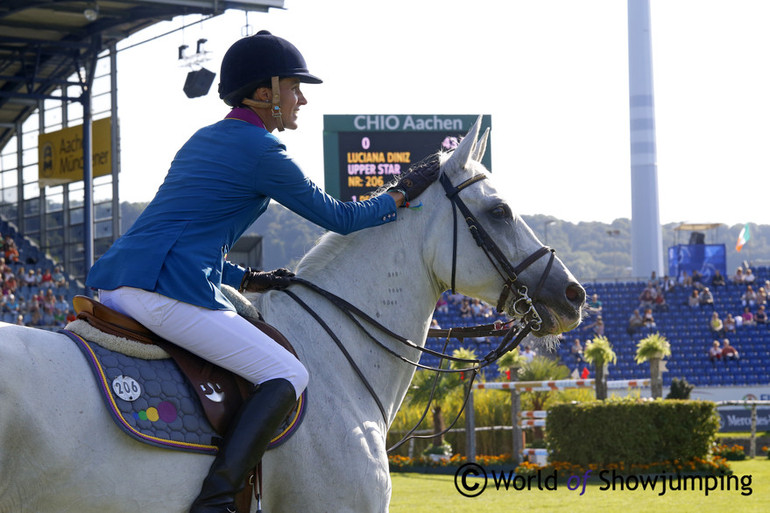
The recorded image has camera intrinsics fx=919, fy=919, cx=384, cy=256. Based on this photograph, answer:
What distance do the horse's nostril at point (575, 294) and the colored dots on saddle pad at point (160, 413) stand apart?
1802mm

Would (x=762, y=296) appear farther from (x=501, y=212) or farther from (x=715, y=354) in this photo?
(x=501, y=212)

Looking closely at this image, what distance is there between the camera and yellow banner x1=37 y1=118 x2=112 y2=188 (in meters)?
25.8

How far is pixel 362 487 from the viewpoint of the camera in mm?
3398

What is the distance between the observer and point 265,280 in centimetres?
395

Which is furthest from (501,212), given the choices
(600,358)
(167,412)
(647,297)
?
(647,297)

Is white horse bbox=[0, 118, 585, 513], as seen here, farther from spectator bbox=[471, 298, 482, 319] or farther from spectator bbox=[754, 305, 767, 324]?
spectator bbox=[754, 305, 767, 324]

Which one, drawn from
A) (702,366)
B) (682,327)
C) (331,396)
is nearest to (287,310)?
(331,396)

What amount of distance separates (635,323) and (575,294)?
30607mm

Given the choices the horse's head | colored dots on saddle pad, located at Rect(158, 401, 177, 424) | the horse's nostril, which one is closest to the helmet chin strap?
the horse's head

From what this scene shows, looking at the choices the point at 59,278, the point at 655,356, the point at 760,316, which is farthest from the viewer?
the point at 760,316

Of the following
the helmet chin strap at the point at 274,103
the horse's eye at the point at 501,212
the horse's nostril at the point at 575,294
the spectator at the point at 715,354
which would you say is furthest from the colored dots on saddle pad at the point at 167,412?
the spectator at the point at 715,354

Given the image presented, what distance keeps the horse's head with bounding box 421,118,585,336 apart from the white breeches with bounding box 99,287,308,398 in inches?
40.5

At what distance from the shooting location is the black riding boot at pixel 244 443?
310 centimetres

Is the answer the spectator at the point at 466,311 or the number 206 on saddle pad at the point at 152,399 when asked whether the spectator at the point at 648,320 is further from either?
the number 206 on saddle pad at the point at 152,399
